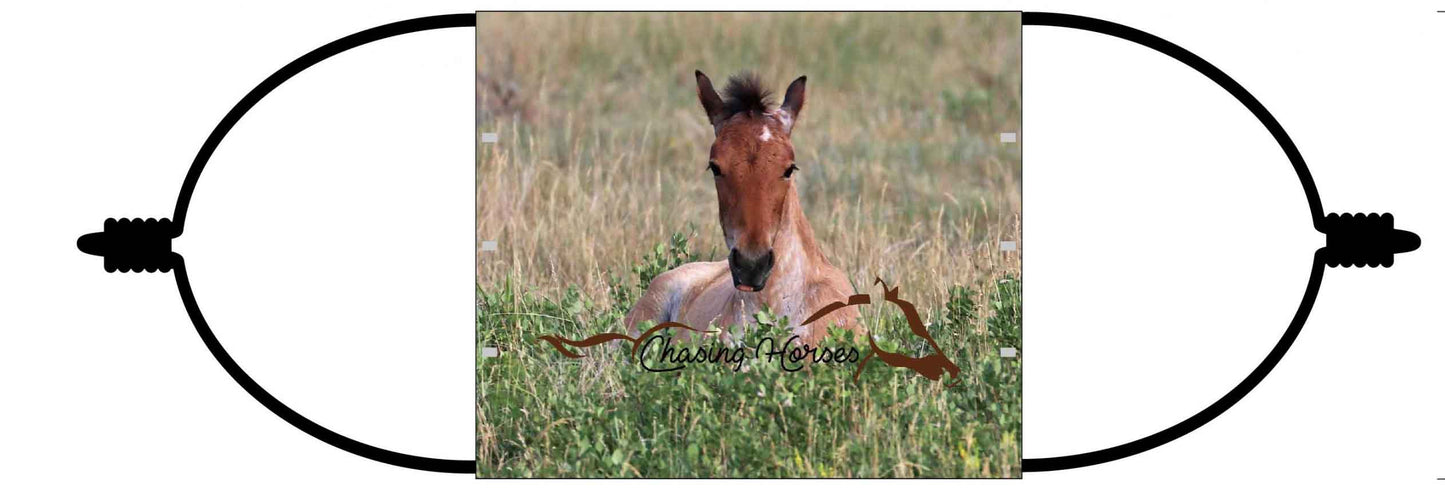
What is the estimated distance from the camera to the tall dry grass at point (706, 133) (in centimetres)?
782

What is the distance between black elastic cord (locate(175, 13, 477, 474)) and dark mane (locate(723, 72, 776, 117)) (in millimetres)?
1002

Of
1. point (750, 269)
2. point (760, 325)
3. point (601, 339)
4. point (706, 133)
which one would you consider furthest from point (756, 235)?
point (601, 339)

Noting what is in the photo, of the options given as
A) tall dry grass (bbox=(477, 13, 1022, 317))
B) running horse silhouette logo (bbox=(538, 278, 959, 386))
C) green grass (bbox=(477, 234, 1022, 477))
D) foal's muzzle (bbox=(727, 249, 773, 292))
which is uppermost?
tall dry grass (bbox=(477, 13, 1022, 317))

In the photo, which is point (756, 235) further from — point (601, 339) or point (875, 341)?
point (601, 339)

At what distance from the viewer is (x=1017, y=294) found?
791 centimetres

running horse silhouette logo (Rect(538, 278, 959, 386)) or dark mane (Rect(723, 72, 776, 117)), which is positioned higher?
dark mane (Rect(723, 72, 776, 117))

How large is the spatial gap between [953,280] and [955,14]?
1.05 m

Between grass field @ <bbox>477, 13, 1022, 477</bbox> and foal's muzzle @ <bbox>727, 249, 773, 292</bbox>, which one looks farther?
foal's muzzle @ <bbox>727, 249, 773, 292</bbox>

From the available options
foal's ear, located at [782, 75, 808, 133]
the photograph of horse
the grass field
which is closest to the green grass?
the grass field

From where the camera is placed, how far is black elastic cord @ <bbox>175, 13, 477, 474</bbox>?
7.84 meters

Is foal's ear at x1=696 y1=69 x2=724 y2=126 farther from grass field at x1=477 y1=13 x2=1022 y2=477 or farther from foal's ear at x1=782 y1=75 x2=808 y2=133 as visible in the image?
foal's ear at x1=782 y1=75 x2=808 y2=133
